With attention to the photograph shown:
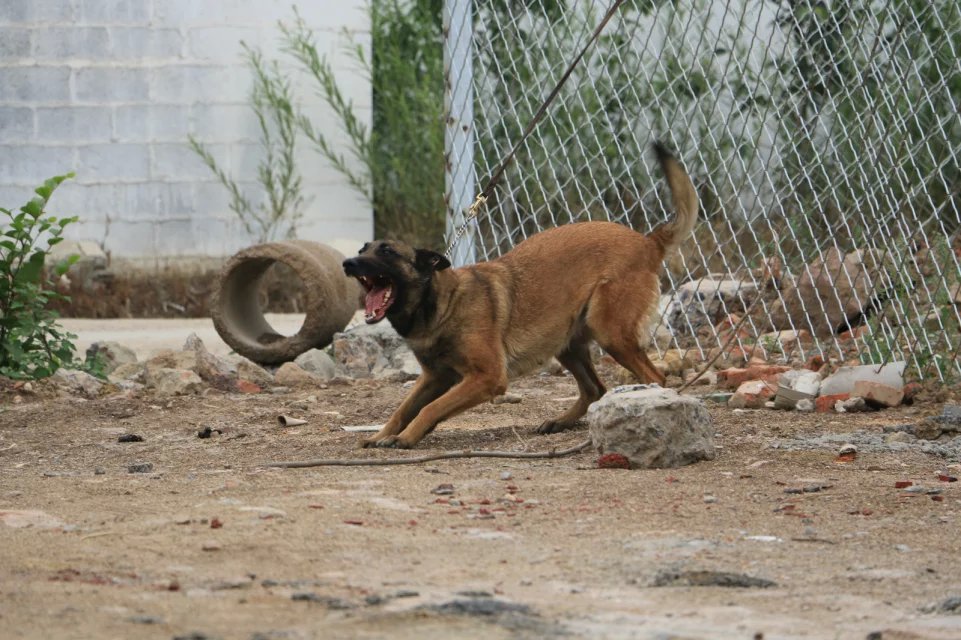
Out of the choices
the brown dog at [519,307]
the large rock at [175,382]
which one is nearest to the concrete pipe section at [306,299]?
the large rock at [175,382]

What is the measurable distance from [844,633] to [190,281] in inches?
337

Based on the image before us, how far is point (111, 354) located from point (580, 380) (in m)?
3.16

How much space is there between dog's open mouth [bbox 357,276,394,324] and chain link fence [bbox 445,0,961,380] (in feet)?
6.82

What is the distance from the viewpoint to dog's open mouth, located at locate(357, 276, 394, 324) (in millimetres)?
5523

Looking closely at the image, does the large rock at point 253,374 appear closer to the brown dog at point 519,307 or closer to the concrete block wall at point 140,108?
the brown dog at point 519,307

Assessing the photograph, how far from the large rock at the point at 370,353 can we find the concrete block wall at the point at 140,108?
289cm

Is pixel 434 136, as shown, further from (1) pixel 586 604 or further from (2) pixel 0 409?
(1) pixel 586 604

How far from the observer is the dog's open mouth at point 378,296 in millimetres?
5523

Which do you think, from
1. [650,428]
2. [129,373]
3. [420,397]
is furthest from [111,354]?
[650,428]

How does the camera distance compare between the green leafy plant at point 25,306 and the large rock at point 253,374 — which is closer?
the green leafy plant at point 25,306

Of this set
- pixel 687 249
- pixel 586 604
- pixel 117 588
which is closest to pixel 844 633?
pixel 586 604

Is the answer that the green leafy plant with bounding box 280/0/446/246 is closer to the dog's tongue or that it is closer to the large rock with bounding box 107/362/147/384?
the large rock with bounding box 107/362/147/384

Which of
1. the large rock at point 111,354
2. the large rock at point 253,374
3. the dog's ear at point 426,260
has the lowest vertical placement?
the large rock at point 253,374

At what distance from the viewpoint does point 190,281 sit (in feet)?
35.7
